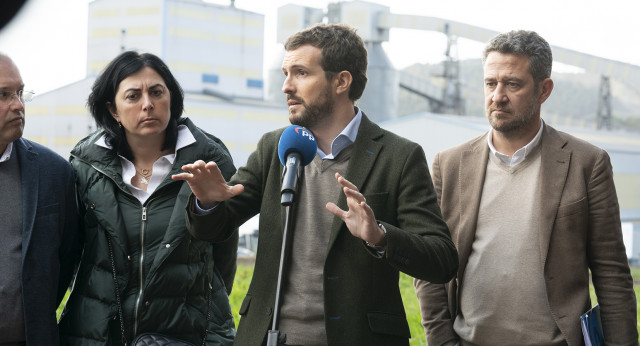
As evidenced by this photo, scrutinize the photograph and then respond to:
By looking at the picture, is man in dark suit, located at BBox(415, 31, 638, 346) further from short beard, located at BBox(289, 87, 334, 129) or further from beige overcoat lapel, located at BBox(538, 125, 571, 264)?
short beard, located at BBox(289, 87, 334, 129)

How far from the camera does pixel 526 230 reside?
2.76 meters

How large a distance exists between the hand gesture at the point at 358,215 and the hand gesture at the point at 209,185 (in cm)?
36

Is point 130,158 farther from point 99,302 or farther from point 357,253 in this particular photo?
point 357,253

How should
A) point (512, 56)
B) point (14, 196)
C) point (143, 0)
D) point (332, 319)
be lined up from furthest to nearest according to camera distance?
point (143, 0), point (512, 56), point (14, 196), point (332, 319)

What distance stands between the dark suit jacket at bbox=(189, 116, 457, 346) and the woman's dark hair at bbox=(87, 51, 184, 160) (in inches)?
25.2

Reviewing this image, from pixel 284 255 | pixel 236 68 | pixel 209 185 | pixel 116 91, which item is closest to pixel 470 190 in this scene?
pixel 209 185

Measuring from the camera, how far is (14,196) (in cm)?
270

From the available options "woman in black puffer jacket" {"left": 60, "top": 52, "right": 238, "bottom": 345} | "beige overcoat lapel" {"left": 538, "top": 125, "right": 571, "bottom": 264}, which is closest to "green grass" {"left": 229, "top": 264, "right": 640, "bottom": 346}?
"beige overcoat lapel" {"left": 538, "top": 125, "right": 571, "bottom": 264}

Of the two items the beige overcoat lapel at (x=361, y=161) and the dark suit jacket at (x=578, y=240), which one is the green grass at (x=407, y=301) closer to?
the dark suit jacket at (x=578, y=240)

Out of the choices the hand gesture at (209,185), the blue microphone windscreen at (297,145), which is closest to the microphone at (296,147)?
the blue microphone windscreen at (297,145)

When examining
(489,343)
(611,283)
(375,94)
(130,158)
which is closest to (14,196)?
(130,158)

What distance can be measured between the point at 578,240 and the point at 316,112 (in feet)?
3.45

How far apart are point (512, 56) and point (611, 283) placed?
909mm

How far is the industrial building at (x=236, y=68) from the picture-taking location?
2394 cm
